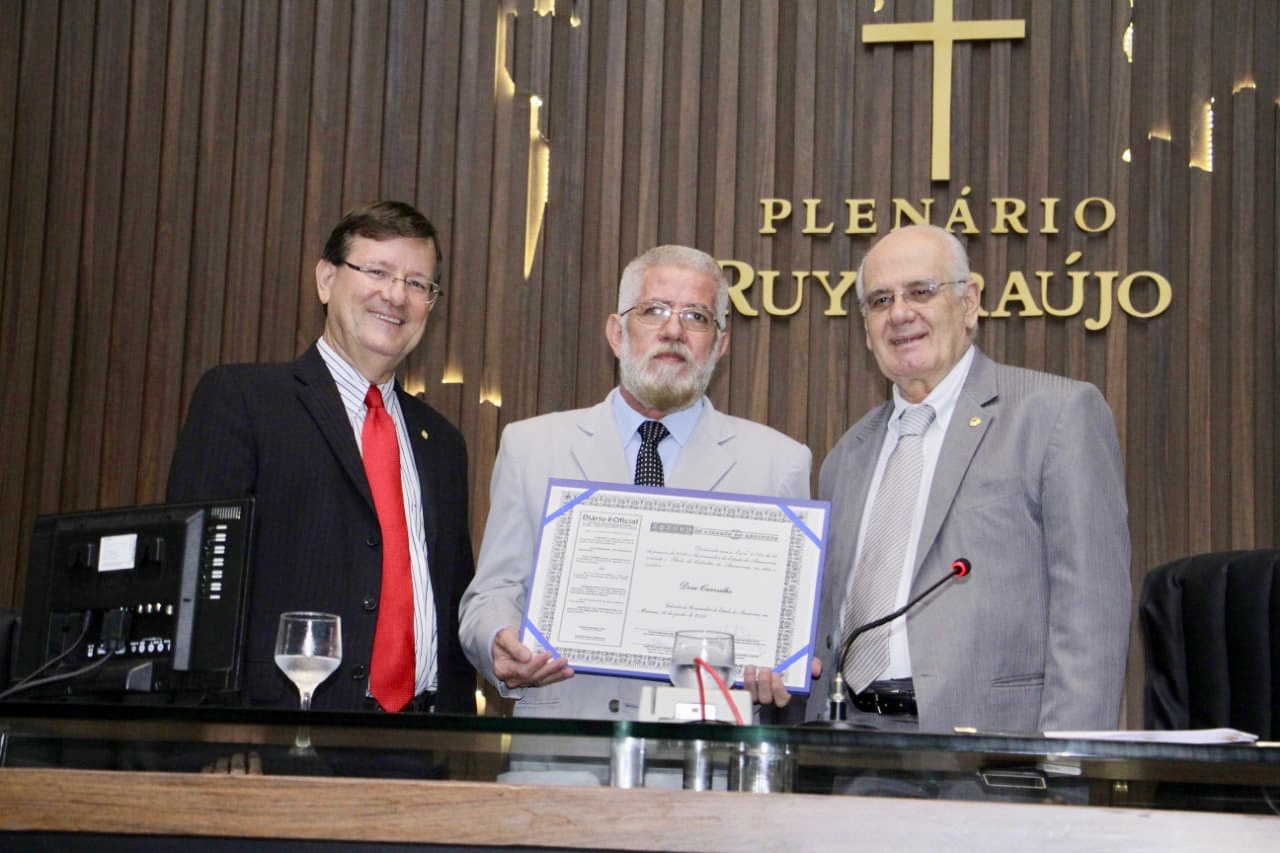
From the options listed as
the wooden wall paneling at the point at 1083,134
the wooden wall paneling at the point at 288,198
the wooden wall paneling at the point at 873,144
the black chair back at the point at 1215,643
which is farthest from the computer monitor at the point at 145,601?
the wooden wall paneling at the point at 1083,134

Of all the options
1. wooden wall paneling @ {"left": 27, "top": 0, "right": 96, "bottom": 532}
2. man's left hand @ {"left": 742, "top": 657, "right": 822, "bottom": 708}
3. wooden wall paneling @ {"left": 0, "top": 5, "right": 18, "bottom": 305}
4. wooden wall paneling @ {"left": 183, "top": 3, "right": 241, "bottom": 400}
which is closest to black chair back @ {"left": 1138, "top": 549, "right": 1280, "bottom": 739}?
man's left hand @ {"left": 742, "top": 657, "right": 822, "bottom": 708}

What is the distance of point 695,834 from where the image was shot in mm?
1621

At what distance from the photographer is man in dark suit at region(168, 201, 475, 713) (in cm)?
327

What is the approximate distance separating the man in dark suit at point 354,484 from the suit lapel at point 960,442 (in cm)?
116

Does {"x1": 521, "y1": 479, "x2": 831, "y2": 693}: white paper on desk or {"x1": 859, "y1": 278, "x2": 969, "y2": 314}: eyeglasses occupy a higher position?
{"x1": 859, "y1": 278, "x2": 969, "y2": 314}: eyeglasses

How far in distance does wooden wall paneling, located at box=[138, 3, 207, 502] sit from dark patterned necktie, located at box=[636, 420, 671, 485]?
2243 mm

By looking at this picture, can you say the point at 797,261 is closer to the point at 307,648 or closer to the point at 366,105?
the point at 366,105

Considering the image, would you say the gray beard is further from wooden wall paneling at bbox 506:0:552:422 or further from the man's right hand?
wooden wall paneling at bbox 506:0:552:422

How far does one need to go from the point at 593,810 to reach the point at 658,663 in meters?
1.22

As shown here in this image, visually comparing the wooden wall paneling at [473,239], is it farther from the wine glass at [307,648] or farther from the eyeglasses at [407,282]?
the wine glass at [307,648]

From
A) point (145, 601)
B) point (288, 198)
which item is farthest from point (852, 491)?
point (288, 198)

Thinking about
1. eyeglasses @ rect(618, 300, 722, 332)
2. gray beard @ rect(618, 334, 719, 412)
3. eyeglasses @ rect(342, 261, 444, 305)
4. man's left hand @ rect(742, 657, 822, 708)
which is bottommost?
man's left hand @ rect(742, 657, 822, 708)

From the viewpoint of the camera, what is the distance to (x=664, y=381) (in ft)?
11.3

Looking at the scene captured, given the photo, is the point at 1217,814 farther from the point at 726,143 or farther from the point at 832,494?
the point at 726,143
